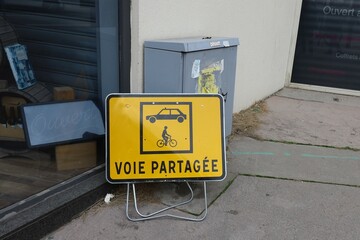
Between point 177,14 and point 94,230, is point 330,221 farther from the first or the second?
point 177,14

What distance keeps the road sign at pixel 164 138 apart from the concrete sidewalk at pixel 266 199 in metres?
0.31

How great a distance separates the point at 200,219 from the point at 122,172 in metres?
0.69

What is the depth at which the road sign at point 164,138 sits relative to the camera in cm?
295

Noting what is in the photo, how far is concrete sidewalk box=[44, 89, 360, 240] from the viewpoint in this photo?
2.79 m

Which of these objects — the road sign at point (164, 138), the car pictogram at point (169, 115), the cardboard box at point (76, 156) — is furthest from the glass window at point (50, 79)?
the car pictogram at point (169, 115)

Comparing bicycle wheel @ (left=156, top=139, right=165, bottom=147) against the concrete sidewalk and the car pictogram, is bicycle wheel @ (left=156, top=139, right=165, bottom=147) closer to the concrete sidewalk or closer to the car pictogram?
the car pictogram

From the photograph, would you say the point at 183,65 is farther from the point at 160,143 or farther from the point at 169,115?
the point at 160,143

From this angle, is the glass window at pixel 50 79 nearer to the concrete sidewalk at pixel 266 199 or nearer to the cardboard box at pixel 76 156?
the cardboard box at pixel 76 156

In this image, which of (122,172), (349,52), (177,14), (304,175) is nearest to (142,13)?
(177,14)

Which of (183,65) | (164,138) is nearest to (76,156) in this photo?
(164,138)

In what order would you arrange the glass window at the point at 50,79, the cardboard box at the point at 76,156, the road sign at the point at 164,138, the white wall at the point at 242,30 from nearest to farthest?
Result: 1. the glass window at the point at 50,79
2. the road sign at the point at 164,138
3. the cardboard box at the point at 76,156
4. the white wall at the point at 242,30

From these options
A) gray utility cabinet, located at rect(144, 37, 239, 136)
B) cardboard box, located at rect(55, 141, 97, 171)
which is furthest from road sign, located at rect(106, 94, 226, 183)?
cardboard box, located at rect(55, 141, 97, 171)

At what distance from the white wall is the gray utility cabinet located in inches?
4.2

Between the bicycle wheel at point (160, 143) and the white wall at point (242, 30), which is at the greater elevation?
the white wall at point (242, 30)
